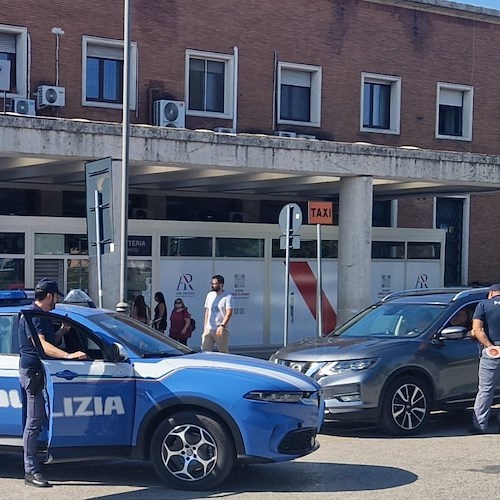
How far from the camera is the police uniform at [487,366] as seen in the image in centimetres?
1070

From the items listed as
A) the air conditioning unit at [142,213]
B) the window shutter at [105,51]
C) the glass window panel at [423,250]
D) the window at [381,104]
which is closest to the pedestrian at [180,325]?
the air conditioning unit at [142,213]

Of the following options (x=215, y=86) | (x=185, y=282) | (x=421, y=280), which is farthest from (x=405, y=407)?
(x=215, y=86)

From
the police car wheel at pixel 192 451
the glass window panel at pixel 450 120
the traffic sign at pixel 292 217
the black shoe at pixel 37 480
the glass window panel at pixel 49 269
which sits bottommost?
the black shoe at pixel 37 480

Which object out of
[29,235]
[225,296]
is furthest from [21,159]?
[225,296]

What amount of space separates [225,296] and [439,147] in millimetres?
14868

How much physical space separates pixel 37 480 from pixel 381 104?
71.7 feet

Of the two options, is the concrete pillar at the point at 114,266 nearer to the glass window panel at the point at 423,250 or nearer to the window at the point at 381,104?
the glass window panel at the point at 423,250

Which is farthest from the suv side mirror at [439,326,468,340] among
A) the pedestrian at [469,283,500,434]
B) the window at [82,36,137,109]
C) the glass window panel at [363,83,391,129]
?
the glass window panel at [363,83,391,129]

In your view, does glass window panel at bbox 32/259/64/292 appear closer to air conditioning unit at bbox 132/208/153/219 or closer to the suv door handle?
air conditioning unit at bbox 132/208/153/219

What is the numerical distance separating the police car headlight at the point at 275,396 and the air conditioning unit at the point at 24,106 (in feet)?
49.4

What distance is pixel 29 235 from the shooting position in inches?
724

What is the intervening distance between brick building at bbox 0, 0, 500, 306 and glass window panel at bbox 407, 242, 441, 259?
123 centimetres

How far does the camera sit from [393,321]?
12.3m

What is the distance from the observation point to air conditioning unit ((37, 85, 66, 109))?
22156 millimetres
